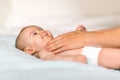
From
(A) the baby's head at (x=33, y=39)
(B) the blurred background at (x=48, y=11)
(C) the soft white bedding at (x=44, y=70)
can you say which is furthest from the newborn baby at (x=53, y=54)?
(B) the blurred background at (x=48, y=11)

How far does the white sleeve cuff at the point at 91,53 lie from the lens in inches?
56.4

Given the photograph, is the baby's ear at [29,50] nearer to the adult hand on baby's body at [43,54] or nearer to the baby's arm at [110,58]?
the adult hand on baby's body at [43,54]

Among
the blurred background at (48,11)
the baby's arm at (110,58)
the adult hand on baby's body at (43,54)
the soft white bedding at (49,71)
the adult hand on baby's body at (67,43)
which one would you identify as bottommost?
the soft white bedding at (49,71)

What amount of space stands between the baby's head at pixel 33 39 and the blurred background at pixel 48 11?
52 cm

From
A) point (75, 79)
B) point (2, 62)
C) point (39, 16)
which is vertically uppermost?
point (39, 16)

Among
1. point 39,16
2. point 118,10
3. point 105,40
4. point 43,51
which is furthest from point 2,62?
point 118,10

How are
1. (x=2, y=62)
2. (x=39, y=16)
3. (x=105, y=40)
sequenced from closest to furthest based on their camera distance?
(x=2, y=62)
(x=105, y=40)
(x=39, y=16)

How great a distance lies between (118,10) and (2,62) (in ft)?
3.90

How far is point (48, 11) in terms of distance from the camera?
2201 mm

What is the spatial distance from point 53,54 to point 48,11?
0.78m

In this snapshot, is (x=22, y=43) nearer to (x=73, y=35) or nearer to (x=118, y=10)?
(x=73, y=35)

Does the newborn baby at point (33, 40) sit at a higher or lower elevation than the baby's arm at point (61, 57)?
higher

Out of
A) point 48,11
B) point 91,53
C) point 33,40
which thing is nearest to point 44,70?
point 91,53

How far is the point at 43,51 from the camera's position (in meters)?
1.51
